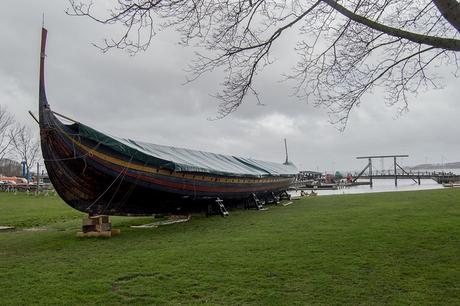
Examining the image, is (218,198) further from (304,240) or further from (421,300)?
(421,300)

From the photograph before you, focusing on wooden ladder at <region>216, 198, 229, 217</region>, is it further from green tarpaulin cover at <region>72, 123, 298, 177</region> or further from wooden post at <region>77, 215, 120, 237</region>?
wooden post at <region>77, 215, 120, 237</region>

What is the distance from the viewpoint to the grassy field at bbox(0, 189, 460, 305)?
4863 mm

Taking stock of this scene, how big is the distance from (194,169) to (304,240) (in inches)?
223

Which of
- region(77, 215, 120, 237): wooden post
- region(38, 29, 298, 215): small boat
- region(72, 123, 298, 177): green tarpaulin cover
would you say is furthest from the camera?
region(72, 123, 298, 177): green tarpaulin cover

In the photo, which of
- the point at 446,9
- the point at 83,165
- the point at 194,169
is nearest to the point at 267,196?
the point at 194,169

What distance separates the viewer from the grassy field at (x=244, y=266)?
4.86m

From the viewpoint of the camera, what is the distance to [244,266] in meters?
6.31

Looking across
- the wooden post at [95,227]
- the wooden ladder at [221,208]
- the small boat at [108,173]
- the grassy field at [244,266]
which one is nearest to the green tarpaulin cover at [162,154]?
the small boat at [108,173]

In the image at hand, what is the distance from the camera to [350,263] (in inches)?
250

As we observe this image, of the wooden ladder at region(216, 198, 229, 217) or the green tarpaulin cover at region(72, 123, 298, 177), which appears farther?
the wooden ladder at region(216, 198, 229, 217)

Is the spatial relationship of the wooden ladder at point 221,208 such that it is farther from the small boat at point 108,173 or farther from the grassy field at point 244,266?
the grassy field at point 244,266

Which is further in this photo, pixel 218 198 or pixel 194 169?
pixel 218 198

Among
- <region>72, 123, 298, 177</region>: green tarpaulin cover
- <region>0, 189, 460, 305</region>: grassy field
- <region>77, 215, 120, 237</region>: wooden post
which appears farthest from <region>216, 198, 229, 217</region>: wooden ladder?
<region>77, 215, 120, 237</region>: wooden post

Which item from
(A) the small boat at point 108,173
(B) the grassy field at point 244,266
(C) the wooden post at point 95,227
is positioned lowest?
(B) the grassy field at point 244,266
